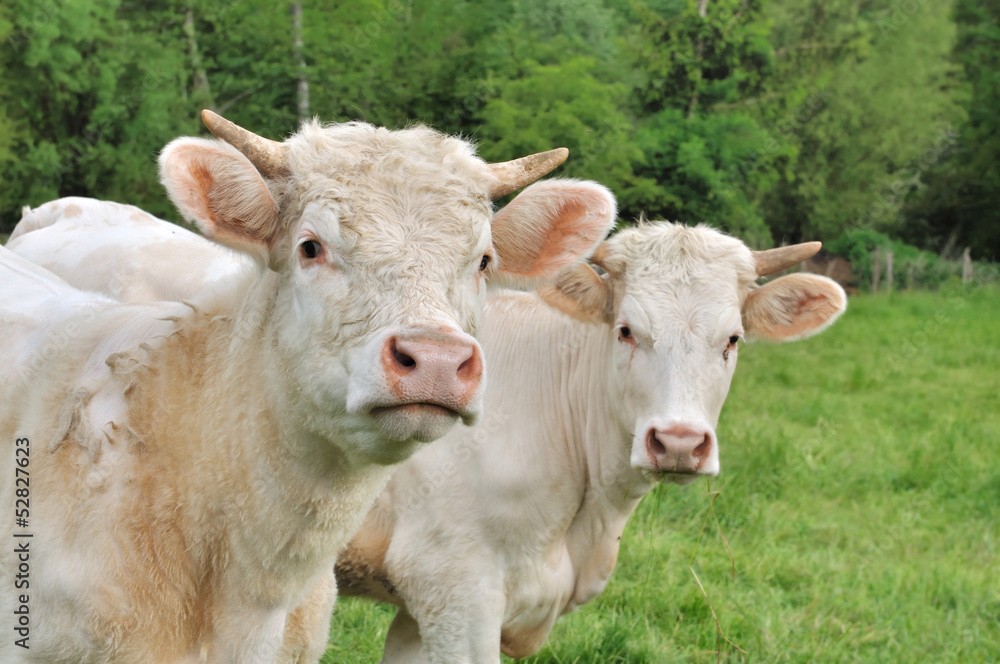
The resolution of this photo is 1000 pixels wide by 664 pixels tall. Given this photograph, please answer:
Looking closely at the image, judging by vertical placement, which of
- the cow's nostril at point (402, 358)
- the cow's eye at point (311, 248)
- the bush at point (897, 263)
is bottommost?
the bush at point (897, 263)

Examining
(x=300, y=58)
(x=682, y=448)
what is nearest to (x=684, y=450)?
(x=682, y=448)

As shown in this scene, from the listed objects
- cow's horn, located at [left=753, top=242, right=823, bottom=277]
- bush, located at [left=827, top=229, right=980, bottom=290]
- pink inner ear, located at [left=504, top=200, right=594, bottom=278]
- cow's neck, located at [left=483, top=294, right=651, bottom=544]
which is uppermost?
pink inner ear, located at [left=504, top=200, right=594, bottom=278]

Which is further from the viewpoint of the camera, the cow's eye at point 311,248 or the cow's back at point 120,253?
the cow's back at point 120,253

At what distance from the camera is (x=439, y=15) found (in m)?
15.3

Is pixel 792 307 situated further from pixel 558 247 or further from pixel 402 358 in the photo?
pixel 402 358

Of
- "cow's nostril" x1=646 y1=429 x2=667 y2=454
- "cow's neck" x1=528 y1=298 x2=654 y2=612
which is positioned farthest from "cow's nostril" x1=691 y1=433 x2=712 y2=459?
"cow's neck" x1=528 y1=298 x2=654 y2=612

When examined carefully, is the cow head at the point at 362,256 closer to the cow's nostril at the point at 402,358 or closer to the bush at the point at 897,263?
the cow's nostril at the point at 402,358

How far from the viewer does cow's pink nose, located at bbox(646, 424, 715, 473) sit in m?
3.48

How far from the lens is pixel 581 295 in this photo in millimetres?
4055

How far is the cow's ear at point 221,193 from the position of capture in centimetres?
245

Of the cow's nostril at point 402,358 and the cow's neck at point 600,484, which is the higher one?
the cow's nostril at point 402,358

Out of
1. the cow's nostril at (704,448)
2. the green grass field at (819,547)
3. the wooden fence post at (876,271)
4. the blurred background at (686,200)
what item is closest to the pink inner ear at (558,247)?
the cow's nostril at (704,448)

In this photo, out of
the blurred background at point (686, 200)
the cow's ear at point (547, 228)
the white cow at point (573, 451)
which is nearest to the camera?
the cow's ear at point (547, 228)

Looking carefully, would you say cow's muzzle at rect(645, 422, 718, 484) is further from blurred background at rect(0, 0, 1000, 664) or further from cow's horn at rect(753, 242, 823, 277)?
blurred background at rect(0, 0, 1000, 664)
